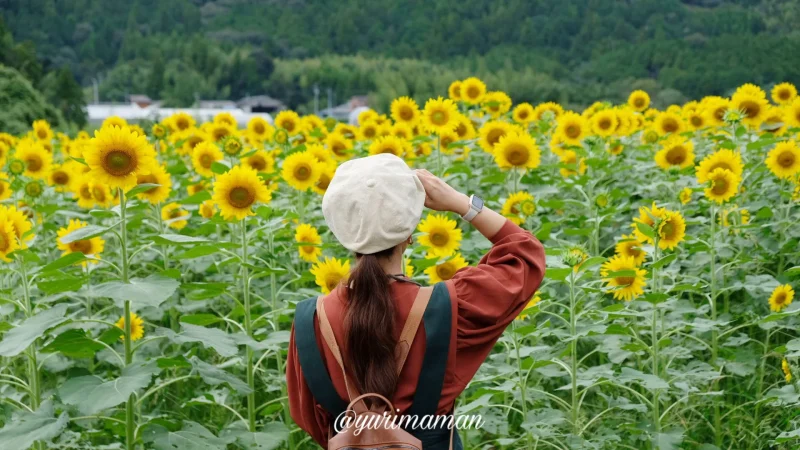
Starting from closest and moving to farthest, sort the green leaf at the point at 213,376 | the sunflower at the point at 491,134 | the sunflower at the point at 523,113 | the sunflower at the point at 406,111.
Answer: the green leaf at the point at 213,376 < the sunflower at the point at 491,134 < the sunflower at the point at 406,111 < the sunflower at the point at 523,113

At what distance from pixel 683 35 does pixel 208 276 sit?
28671 mm

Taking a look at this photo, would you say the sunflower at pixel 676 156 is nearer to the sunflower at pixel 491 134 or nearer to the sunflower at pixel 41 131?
the sunflower at pixel 491 134

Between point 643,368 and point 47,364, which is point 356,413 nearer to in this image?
point 643,368

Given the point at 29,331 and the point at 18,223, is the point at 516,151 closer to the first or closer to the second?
the point at 18,223

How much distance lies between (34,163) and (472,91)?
266 cm

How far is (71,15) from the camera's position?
69188mm

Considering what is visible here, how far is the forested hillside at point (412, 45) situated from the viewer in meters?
24.1

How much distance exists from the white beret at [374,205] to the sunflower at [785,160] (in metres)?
2.89

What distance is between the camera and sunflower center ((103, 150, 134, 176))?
2.87m

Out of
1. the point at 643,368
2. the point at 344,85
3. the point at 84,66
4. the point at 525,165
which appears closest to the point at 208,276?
the point at 525,165

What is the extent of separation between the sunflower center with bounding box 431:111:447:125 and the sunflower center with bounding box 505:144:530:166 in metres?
0.68

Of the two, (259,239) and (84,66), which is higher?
(259,239)

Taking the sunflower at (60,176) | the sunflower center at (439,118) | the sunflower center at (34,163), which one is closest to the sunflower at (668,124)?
the sunflower center at (439,118)

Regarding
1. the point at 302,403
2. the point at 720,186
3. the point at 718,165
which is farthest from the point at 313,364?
the point at 718,165
